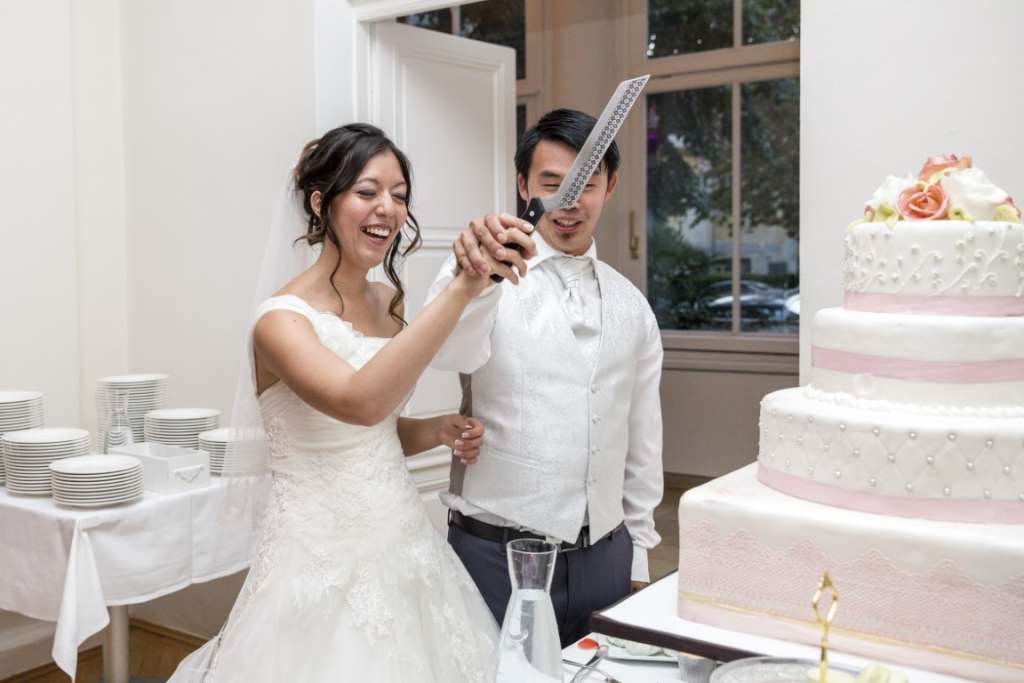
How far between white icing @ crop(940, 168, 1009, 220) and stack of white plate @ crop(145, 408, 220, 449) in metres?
2.46

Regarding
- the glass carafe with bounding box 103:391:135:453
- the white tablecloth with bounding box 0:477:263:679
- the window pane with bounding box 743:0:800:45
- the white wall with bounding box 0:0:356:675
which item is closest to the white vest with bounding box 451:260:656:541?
the white tablecloth with bounding box 0:477:263:679

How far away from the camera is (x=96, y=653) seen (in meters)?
3.84

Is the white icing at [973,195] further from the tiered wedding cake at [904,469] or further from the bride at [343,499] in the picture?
the bride at [343,499]

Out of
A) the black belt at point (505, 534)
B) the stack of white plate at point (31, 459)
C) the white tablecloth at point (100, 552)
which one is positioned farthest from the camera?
the stack of white plate at point (31, 459)

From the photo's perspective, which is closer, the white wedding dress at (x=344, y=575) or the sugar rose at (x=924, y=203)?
the sugar rose at (x=924, y=203)

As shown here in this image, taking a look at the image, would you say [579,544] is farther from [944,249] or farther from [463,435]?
[944,249]

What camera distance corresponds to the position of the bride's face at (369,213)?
2.04 m

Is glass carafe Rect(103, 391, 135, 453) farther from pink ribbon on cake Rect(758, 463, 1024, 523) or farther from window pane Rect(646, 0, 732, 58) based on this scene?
window pane Rect(646, 0, 732, 58)

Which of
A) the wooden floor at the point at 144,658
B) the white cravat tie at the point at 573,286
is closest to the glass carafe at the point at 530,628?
the white cravat tie at the point at 573,286

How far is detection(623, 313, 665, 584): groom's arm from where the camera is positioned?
89.1 inches

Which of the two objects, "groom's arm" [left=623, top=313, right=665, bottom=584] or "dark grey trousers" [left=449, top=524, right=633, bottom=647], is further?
"groom's arm" [left=623, top=313, right=665, bottom=584]

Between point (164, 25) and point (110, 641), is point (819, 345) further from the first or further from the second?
point (164, 25)

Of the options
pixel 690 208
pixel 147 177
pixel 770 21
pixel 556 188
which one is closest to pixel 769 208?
pixel 690 208

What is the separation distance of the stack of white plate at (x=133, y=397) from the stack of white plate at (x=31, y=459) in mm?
318
